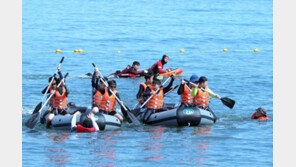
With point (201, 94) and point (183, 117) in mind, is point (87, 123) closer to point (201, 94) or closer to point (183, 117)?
point (183, 117)

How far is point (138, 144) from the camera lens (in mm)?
16250

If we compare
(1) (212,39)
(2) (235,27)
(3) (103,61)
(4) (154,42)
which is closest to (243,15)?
(2) (235,27)

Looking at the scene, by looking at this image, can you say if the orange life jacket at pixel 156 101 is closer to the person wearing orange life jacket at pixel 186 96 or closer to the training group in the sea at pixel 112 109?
the training group in the sea at pixel 112 109

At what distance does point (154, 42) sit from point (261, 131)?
24.8 metres

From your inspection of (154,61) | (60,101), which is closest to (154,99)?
(60,101)

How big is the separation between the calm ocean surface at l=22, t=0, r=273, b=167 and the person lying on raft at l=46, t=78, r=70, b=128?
0.56 meters

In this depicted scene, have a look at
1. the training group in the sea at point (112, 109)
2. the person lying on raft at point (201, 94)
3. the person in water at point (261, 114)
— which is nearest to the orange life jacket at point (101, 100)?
the training group in the sea at point (112, 109)

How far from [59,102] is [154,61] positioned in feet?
56.3

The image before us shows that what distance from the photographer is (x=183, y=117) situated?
1778 cm

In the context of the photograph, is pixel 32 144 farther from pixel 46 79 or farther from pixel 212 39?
pixel 212 39

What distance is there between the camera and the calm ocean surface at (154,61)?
605 inches

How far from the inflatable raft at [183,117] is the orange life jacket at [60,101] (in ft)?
9.03

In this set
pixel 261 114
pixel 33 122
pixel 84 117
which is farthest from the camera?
pixel 261 114

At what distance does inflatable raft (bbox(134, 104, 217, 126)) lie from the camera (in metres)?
17.8
